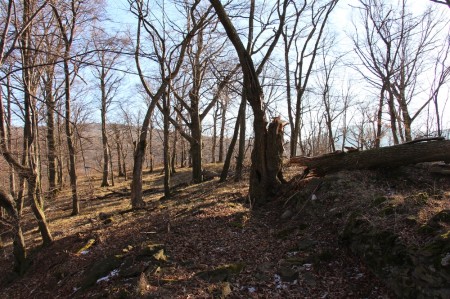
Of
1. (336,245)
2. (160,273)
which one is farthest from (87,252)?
(336,245)

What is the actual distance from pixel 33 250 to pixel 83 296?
4136 millimetres

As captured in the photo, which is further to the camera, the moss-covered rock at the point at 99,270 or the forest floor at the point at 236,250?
the moss-covered rock at the point at 99,270

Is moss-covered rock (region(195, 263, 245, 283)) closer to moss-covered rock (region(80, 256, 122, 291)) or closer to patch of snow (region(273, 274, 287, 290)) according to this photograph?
patch of snow (region(273, 274, 287, 290))

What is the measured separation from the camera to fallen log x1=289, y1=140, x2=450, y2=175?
7188mm

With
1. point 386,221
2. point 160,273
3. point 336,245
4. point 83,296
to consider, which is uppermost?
point 386,221

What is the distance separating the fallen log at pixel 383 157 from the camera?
7.19 metres

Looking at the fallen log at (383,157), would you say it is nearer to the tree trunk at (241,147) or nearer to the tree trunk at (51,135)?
the tree trunk at (241,147)

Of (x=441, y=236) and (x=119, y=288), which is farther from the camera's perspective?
(x=119, y=288)

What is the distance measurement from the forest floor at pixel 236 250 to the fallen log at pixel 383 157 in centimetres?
34

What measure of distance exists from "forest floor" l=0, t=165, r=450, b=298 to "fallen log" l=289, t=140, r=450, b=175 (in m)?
0.34

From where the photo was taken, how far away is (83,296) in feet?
17.1

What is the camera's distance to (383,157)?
7461 millimetres

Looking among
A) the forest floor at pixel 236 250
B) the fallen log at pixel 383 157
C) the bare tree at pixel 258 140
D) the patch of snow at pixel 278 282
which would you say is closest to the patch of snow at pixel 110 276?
the forest floor at pixel 236 250

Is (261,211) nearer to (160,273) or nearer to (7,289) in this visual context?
(160,273)
